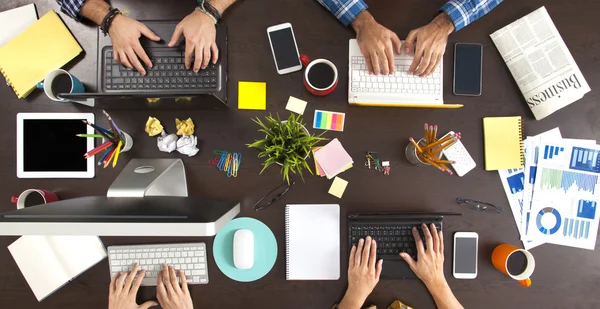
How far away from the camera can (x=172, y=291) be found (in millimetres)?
1098

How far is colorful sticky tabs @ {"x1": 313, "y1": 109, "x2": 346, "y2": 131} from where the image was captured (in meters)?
1.13

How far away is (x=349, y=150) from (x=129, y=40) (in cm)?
77

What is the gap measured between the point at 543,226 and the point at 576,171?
219 millimetres

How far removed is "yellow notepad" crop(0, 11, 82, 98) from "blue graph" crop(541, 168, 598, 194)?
1.64 metres

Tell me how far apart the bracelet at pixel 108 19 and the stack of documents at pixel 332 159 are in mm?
766

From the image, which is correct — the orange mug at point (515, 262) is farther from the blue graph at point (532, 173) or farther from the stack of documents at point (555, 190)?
the blue graph at point (532, 173)

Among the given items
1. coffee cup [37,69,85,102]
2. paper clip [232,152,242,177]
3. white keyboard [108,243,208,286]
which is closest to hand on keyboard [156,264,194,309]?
white keyboard [108,243,208,286]

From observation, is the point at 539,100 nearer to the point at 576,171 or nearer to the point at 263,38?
the point at 576,171

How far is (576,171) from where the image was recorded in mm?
1146

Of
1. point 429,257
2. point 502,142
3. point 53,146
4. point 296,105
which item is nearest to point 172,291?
point 53,146

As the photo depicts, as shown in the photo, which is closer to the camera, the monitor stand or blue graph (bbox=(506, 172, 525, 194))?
the monitor stand

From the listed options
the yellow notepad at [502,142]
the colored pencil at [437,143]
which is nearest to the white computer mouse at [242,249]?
the colored pencil at [437,143]

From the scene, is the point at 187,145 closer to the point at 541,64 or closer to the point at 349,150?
the point at 349,150

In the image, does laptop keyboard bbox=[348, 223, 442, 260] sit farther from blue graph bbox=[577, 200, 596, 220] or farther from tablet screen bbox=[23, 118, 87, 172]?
tablet screen bbox=[23, 118, 87, 172]
